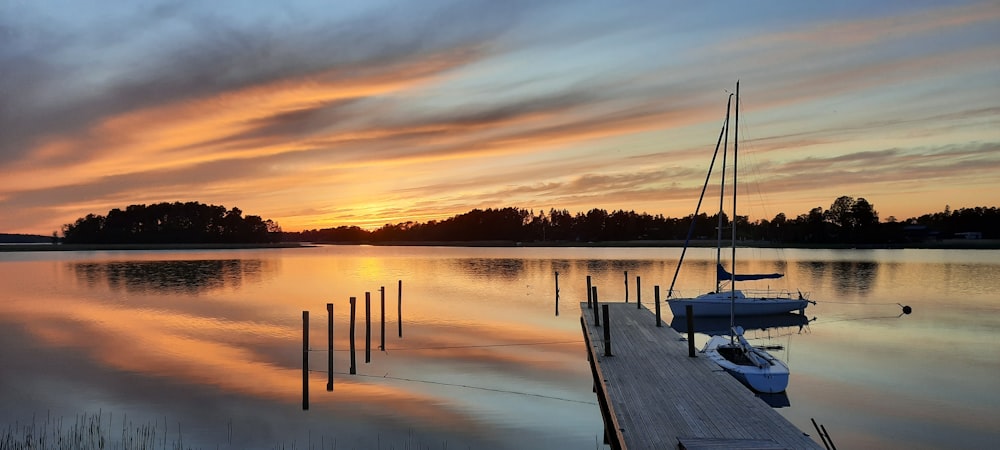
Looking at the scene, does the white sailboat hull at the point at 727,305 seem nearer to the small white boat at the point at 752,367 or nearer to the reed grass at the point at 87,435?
the small white boat at the point at 752,367

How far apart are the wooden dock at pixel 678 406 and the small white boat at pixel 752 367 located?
105 cm

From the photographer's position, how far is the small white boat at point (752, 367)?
64.8 ft

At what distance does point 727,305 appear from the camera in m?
38.3

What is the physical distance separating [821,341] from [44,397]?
3263 centimetres

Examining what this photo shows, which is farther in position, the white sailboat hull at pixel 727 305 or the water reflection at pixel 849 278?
the water reflection at pixel 849 278

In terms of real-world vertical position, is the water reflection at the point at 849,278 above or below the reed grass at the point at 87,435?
above

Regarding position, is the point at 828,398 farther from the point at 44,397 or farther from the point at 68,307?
the point at 68,307

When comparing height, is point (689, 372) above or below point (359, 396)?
above

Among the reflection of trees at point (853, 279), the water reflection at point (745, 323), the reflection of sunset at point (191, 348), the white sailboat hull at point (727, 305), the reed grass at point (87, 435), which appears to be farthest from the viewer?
the reflection of trees at point (853, 279)

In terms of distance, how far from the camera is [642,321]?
94.3 feet

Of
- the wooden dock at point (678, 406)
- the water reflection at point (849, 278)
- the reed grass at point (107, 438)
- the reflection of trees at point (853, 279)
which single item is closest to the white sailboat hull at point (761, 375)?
the wooden dock at point (678, 406)

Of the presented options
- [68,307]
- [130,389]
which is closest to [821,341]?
[130,389]

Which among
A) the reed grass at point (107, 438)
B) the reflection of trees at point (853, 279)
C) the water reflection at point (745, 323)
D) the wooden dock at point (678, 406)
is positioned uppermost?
the wooden dock at point (678, 406)

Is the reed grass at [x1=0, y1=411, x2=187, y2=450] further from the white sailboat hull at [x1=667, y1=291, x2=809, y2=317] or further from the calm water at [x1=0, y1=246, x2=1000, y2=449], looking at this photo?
the white sailboat hull at [x1=667, y1=291, x2=809, y2=317]
